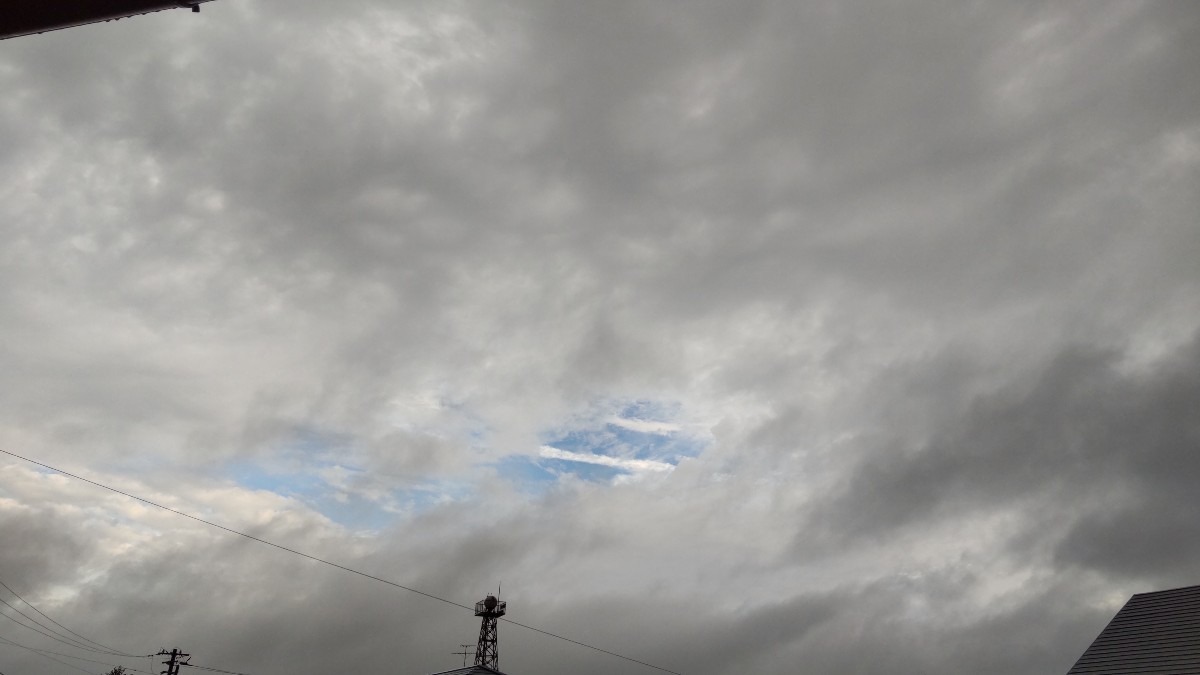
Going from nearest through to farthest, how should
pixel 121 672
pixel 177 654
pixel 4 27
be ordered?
pixel 4 27 < pixel 177 654 < pixel 121 672

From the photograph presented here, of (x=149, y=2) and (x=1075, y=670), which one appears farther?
(x=1075, y=670)

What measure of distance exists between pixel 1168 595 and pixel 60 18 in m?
41.3

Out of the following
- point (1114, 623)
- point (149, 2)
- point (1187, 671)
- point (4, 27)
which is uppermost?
point (149, 2)

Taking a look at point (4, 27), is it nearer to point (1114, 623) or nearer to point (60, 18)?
point (60, 18)

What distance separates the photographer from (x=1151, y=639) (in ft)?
91.6

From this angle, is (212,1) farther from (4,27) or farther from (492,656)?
(492,656)

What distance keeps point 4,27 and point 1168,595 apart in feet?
137

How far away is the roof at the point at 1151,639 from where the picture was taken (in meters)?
26.2

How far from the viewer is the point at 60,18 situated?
8492 millimetres

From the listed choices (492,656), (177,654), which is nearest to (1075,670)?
(492,656)

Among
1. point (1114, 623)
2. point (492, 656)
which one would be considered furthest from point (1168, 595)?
point (492, 656)

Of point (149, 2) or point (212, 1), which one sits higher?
point (212, 1)

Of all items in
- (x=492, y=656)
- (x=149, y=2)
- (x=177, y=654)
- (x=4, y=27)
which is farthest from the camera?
(x=492, y=656)

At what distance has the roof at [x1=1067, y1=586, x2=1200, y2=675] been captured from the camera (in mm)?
26172
